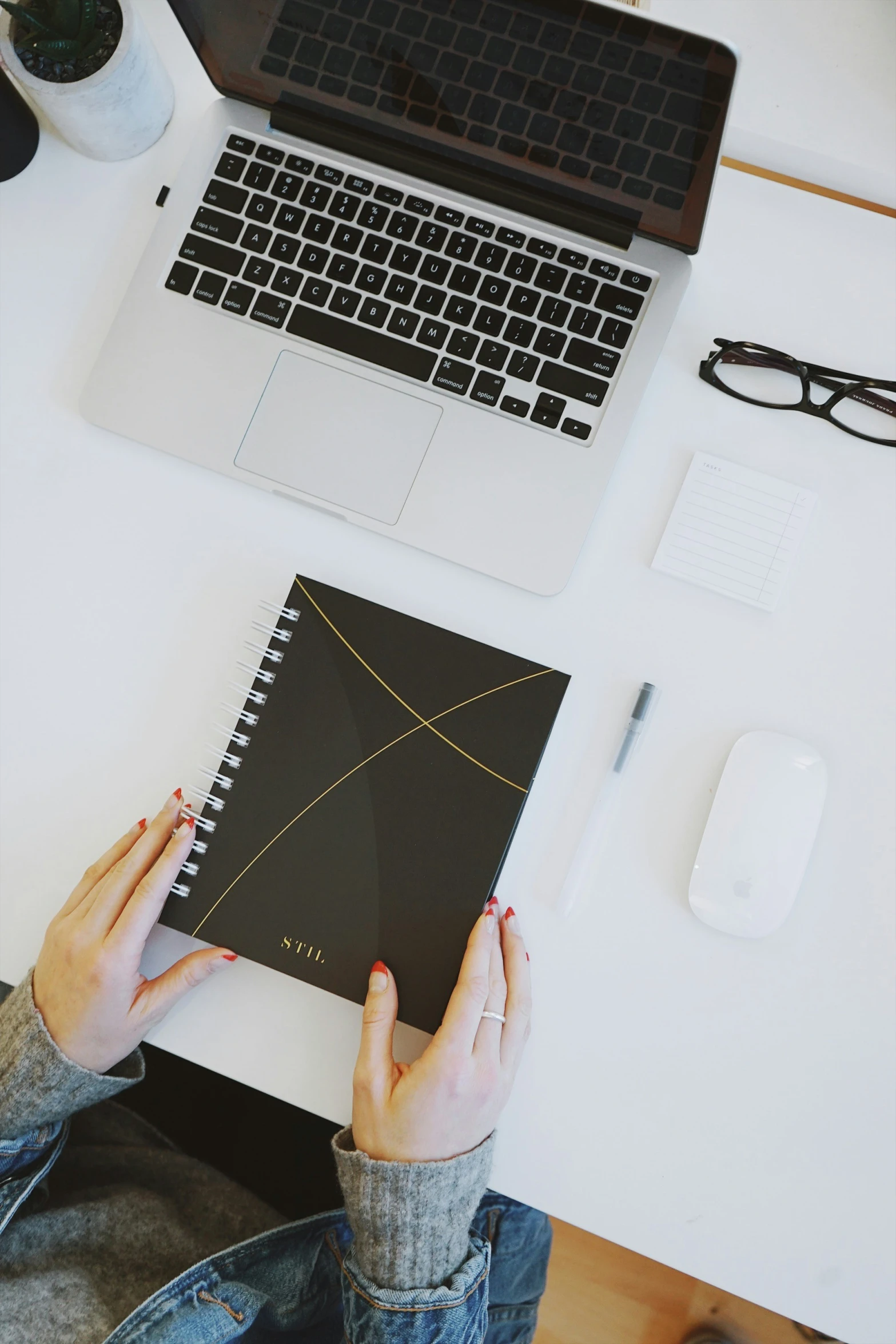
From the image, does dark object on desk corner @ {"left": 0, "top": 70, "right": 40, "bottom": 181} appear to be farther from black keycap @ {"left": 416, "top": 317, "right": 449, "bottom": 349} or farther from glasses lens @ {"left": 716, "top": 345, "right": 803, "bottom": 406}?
glasses lens @ {"left": 716, "top": 345, "right": 803, "bottom": 406}

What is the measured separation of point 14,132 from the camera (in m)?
0.68

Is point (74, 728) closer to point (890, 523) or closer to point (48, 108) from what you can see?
point (48, 108)

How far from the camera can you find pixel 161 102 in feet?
2.25

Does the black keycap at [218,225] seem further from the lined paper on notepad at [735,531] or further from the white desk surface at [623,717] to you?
the lined paper on notepad at [735,531]

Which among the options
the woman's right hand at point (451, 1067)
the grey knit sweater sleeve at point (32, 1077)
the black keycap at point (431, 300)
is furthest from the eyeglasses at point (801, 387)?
the grey knit sweater sleeve at point (32, 1077)

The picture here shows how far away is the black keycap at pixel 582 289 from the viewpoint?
646 mm

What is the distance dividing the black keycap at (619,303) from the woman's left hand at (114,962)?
475 mm

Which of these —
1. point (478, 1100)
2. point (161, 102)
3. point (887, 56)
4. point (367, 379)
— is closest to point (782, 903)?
point (478, 1100)

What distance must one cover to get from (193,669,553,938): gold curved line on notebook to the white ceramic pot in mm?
504

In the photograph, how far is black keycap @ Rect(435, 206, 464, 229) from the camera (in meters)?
0.66

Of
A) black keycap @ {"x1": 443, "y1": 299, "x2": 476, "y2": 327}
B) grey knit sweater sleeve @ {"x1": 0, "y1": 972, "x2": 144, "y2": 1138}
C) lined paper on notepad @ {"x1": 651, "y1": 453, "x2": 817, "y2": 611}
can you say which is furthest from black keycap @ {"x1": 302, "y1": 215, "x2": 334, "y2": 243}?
grey knit sweater sleeve @ {"x1": 0, "y1": 972, "x2": 144, "y2": 1138}

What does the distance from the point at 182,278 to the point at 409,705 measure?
0.36m

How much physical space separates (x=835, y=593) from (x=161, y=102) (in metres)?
0.63

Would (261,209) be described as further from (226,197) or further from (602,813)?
(602,813)
